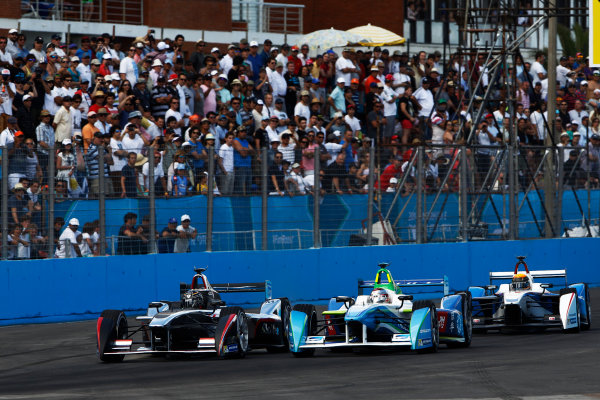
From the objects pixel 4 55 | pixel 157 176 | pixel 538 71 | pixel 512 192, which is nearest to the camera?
pixel 157 176

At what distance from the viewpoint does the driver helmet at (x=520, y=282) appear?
51.5ft

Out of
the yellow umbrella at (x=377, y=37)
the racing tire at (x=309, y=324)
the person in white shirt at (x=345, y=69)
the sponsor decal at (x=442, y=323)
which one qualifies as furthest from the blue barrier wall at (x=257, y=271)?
the yellow umbrella at (x=377, y=37)

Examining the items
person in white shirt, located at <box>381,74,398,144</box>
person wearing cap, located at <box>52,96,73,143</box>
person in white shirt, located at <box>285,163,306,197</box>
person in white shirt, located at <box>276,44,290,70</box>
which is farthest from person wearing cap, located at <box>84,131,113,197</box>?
person in white shirt, located at <box>381,74,398,144</box>

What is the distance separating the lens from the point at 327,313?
525 inches

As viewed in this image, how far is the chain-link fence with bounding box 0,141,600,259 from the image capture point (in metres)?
17.3

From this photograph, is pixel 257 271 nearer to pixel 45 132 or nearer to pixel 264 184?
pixel 264 184

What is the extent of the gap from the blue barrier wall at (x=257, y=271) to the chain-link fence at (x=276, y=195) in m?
0.19

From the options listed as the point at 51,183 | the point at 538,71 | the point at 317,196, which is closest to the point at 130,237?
the point at 51,183

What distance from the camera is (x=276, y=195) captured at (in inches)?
762

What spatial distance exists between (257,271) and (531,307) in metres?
5.42

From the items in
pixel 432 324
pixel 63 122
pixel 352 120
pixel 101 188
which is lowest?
pixel 432 324

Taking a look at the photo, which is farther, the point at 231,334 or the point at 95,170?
the point at 95,170

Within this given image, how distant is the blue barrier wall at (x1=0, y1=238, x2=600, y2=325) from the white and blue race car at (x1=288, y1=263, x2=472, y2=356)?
5241 mm

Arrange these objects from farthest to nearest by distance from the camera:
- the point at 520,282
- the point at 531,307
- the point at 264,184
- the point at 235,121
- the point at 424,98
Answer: the point at 424,98 → the point at 235,121 → the point at 264,184 → the point at 520,282 → the point at 531,307
